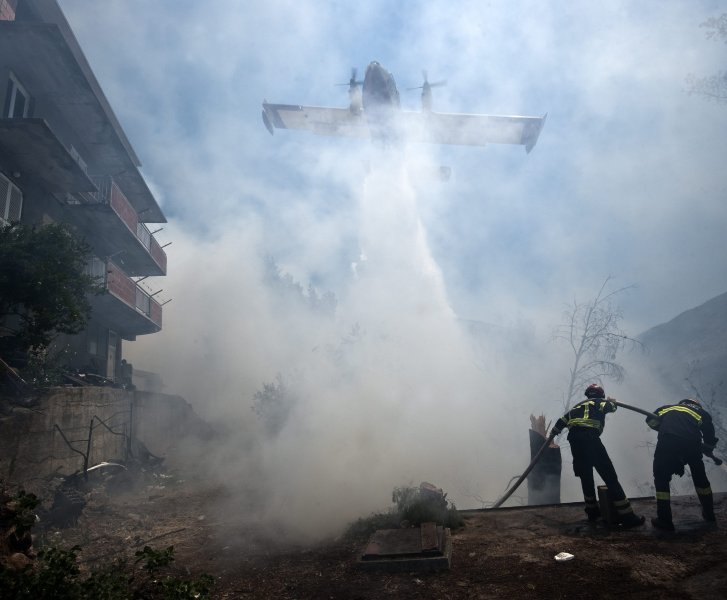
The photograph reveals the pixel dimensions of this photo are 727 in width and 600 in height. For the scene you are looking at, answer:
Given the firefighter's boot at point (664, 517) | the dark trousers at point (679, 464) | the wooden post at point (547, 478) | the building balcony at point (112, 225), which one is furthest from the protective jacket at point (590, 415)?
the building balcony at point (112, 225)

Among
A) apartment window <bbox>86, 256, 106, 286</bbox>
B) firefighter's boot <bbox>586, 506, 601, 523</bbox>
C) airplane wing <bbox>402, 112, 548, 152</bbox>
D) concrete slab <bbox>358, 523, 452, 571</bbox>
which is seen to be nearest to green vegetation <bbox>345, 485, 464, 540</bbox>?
concrete slab <bbox>358, 523, 452, 571</bbox>

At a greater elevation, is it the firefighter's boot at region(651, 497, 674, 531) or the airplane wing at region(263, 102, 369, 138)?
the airplane wing at region(263, 102, 369, 138)

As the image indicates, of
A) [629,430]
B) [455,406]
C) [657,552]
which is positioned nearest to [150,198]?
[455,406]

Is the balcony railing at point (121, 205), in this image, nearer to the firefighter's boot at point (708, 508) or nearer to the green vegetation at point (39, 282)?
the green vegetation at point (39, 282)

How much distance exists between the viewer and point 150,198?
21281mm

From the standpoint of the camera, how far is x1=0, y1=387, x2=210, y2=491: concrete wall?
8.48 metres

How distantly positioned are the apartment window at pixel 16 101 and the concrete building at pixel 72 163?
28 millimetres

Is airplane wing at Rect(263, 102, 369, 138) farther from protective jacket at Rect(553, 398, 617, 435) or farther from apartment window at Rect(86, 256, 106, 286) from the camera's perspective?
protective jacket at Rect(553, 398, 617, 435)

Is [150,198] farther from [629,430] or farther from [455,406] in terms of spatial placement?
[629,430]

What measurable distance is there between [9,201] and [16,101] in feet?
10.2

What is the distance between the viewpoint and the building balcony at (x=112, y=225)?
16.4 meters

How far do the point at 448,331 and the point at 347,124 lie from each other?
1233 cm

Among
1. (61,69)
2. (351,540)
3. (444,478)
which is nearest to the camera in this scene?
(351,540)

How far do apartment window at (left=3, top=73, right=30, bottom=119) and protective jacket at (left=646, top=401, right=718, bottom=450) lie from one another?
16.2 m
